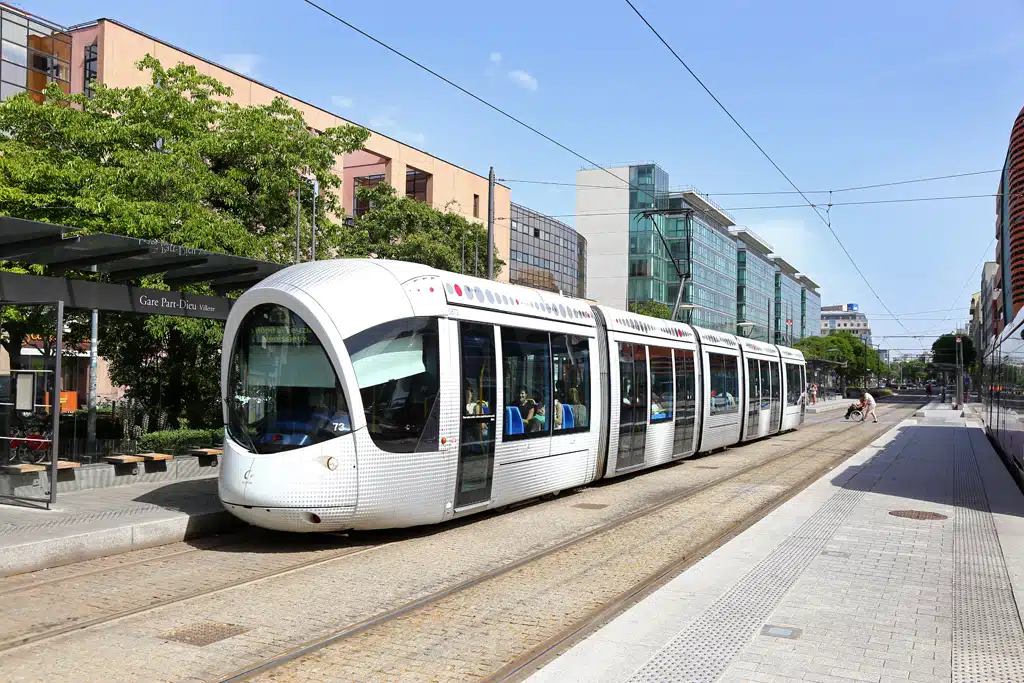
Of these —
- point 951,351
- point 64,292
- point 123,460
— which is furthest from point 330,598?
point 951,351

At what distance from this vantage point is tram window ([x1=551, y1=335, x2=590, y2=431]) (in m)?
12.6

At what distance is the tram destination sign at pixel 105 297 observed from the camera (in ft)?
36.7

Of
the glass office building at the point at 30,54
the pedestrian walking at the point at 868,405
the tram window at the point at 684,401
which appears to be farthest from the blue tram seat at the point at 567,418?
the glass office building at the point at 30,54

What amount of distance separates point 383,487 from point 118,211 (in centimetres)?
1058

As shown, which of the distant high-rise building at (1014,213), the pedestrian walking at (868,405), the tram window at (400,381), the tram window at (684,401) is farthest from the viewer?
the pedestrian walking at (868,405)

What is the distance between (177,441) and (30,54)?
31.7m

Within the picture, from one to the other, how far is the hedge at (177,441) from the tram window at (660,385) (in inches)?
330

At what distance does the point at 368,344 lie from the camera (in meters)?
9.44

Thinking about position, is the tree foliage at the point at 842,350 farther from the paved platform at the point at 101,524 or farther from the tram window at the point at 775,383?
the paved platform at the point at 101,524

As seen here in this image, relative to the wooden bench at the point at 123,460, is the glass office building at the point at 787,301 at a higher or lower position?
higher

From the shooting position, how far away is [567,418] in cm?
1293

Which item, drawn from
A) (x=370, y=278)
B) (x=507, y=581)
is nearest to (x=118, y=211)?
(x=370, y=278)

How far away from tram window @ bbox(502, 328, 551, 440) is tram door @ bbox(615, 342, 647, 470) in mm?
2838

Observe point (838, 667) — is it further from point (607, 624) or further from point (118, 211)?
point (118, 211)
